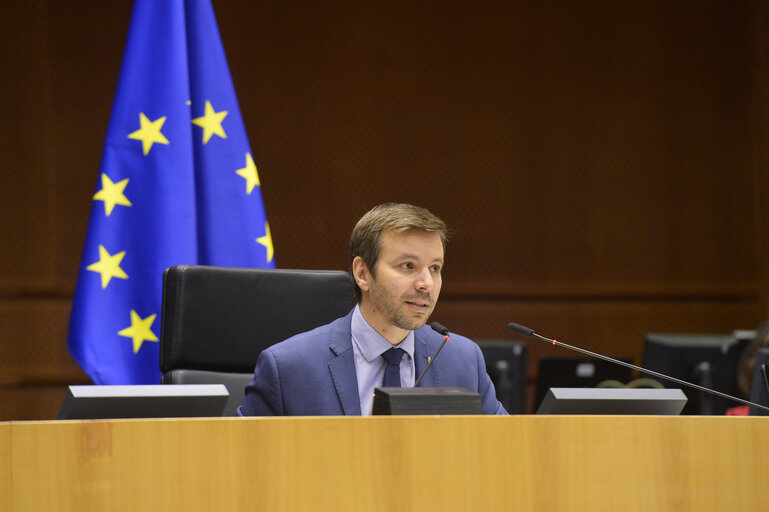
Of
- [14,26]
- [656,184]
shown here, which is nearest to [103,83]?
[14,26]

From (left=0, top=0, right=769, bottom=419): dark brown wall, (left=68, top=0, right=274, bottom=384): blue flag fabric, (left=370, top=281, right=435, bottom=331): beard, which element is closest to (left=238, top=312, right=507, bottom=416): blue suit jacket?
(left=370, top=281, right=435, bottom=331): beard

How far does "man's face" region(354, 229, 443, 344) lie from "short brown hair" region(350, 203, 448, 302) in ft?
0.05

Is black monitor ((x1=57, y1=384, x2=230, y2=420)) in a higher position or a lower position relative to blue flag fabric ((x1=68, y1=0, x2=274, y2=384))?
lower

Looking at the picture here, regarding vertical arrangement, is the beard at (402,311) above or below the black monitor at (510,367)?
above

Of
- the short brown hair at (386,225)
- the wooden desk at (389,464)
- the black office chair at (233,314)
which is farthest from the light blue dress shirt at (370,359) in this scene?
the wooden desk at (389,464)

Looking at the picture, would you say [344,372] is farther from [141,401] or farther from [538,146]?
[538,146]

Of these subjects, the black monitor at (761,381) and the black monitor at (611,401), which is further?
the black monitor at (761,381)

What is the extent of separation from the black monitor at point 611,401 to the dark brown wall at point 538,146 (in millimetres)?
3339

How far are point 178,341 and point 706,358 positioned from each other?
177 cm

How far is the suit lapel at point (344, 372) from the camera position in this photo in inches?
76.9

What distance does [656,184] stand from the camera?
505cm

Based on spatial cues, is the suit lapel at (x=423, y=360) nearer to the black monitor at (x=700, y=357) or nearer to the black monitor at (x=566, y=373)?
the black monitor at (x=700, y=357)

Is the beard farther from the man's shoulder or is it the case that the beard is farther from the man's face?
the man's shoulder

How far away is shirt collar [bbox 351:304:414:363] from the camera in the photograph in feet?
6.66
